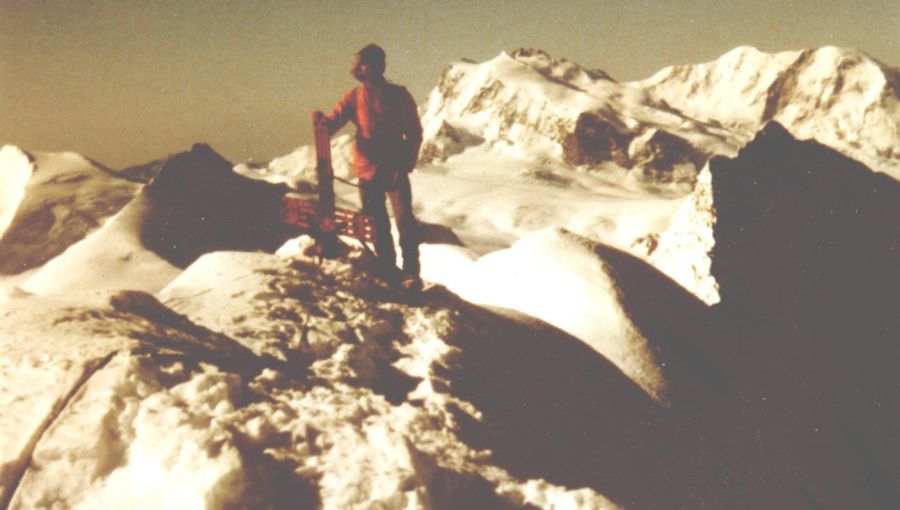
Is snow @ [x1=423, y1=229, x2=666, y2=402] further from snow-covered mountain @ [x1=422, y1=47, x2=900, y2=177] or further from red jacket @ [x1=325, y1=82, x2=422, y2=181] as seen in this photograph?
snow-covered mountain @ [x1=422, y1=47, x2=900, y2=177]

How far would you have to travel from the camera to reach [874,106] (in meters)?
24.9

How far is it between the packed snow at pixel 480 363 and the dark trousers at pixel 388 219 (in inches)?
7.4

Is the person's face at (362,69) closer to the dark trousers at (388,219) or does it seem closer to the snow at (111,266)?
the dark trousers at (388,219)

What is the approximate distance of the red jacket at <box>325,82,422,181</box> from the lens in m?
3.46

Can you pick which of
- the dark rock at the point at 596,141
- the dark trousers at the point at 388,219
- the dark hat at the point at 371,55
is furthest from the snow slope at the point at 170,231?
the dark rock at the point at 596,141

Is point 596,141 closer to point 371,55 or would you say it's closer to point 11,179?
point 11,179

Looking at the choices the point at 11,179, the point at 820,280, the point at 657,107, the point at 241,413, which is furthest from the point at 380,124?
the point at 657,107

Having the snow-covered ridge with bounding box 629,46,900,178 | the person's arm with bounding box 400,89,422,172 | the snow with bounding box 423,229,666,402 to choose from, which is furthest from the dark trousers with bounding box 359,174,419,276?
the snow-covered ridge with bounding box 629,46,900,178

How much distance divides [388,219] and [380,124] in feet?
1.69

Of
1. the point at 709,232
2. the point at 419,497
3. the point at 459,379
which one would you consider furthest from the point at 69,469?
the point at 709,232

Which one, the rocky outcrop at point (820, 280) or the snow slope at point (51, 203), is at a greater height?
the rocky outcrop at point (820, 280)

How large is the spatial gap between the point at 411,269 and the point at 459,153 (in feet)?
75.7

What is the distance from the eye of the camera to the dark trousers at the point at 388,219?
362 cm

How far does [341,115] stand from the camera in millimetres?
3484
